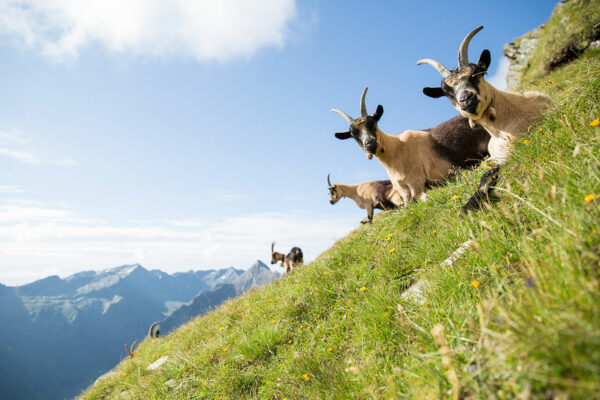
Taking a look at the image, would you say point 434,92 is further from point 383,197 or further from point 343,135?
point 383,197

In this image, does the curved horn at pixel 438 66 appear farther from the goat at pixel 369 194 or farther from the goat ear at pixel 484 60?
the goat at pixel 369 194

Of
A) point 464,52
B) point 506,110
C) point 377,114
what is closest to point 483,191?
point 506,110

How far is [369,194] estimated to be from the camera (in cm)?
1634

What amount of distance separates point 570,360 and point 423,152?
7.84 metres

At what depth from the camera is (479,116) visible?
5.28m

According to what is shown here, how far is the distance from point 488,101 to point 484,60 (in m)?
0.91

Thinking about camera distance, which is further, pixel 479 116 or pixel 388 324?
pixel 479 116

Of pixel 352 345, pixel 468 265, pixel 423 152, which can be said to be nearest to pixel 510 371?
pixel 468 265

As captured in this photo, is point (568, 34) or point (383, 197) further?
point (568, 34)

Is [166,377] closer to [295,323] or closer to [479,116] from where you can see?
[295,323]

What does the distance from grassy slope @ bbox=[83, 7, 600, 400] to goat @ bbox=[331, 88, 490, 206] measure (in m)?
2.79

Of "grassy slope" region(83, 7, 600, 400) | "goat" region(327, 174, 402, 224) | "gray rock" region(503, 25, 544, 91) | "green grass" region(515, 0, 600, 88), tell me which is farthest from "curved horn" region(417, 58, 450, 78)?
"gray rock" region(503, 25, 544, 91)

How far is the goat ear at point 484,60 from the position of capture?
5.33m

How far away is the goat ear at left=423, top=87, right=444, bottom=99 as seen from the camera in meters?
6.07
